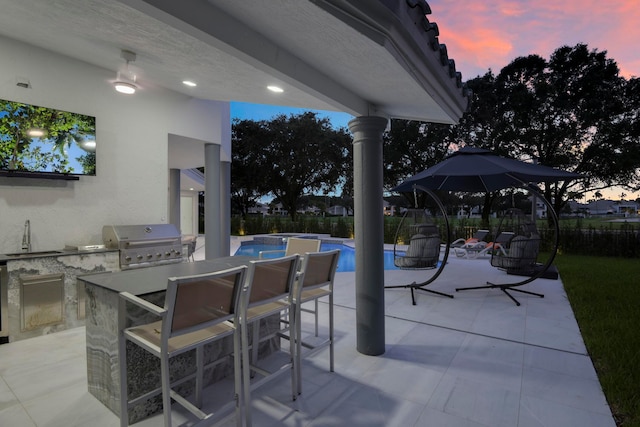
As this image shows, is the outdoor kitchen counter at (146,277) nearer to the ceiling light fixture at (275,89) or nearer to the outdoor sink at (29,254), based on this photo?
the ceiling light fixture at (275,89)

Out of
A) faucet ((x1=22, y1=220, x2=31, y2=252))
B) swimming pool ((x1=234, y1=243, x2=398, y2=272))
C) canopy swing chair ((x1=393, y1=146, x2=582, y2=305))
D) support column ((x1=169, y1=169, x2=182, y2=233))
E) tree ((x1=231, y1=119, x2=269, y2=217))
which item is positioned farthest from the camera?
tree ((x1=231, y1=119, x2=269, y2=217))

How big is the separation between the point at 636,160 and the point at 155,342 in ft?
45.3

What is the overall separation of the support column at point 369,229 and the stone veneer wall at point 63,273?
10.2 ft

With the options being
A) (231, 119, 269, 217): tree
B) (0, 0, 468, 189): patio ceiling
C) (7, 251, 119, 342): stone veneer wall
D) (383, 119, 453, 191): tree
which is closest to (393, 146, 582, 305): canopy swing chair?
(0, 0, 468, 189): patio ceiling

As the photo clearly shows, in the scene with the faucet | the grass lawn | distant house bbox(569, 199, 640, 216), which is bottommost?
the grass lawn

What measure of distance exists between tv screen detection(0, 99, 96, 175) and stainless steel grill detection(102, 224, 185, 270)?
2.87 ft

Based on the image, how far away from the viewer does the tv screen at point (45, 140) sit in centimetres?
366

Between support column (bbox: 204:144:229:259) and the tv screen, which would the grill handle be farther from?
support column (bbox: 204:144:229:259)

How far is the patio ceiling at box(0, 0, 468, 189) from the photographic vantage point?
1623 millimetres

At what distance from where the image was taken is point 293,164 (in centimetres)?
1661

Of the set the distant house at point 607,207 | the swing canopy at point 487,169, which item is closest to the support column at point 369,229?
the swing canopy at point 487,169

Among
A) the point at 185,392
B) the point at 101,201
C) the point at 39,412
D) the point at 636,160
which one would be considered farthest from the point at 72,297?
the point at 636,160

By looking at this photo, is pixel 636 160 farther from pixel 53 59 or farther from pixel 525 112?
pixel 53 59

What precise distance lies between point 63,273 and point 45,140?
5.31ft
